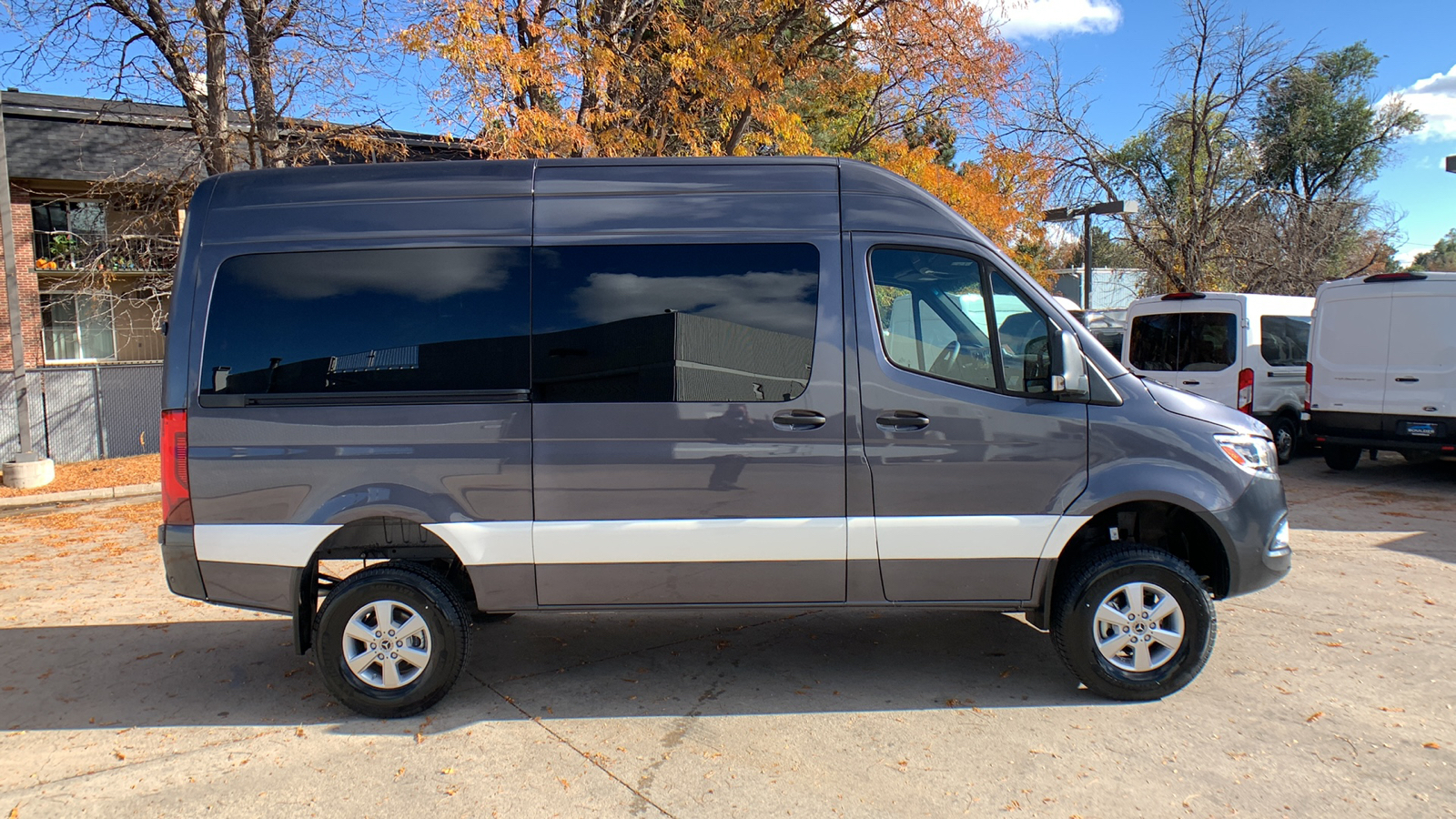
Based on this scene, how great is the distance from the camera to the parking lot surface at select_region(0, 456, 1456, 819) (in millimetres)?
3539

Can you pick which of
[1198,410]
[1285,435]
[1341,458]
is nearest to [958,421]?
[1198,410]

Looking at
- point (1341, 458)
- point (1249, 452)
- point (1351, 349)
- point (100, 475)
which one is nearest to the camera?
point (1249, 452)

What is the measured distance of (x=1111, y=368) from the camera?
4.34m

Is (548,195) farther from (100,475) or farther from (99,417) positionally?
(99,417)

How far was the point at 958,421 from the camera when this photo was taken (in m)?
4.21

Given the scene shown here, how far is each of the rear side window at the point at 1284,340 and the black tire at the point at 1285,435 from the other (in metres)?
0.76

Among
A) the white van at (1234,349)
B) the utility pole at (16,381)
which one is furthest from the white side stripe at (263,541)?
the white van at (1234,349)

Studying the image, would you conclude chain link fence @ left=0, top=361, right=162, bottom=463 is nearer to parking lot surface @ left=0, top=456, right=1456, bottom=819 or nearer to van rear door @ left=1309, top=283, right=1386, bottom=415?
parking lot surface @ left=0, top=456, right=1456, bottom=819

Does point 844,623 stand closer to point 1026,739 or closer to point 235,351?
point 1026,739

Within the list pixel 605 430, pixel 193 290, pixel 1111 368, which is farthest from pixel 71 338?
pixel 1111 368

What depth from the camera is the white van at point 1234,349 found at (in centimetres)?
1177

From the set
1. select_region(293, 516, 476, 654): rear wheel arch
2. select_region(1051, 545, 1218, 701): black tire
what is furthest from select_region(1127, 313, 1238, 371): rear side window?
select_region(293, 516, 476, 654): rear wheel arch

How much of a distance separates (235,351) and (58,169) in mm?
16359

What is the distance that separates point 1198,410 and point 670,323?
253 cm
